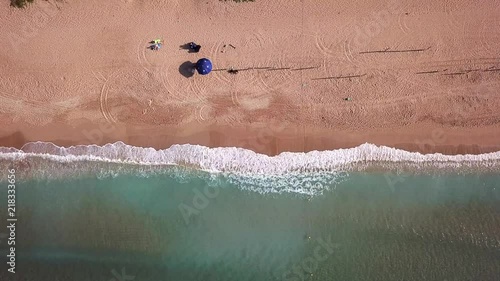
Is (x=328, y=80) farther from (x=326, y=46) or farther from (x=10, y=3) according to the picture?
(x=10, y=3)

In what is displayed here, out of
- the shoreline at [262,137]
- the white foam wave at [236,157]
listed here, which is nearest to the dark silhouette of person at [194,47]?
the shoreline at [262,137]

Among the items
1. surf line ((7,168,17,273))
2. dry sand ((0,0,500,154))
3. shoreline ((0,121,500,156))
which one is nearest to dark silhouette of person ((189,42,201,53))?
dry sand ((0,0,500,154))

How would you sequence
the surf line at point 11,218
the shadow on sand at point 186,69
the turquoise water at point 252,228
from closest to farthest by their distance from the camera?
the turquoise water at point 252,228 → the shadow on sand at point 186,69 → the surf line at point 11,218

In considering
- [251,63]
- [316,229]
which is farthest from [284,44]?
[316,229]

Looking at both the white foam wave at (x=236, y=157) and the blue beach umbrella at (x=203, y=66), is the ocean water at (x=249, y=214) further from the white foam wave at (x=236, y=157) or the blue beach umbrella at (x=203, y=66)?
the blue beach umbrella at (x=203, y=66)

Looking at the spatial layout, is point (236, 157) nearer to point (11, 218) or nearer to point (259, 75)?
point (259, 75)

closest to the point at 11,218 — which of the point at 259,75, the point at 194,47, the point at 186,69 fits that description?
the point at 186,69

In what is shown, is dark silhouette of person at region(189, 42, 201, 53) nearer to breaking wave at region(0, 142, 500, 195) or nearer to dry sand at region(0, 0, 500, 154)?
dry sand at region(0, 0, 500, 154)
